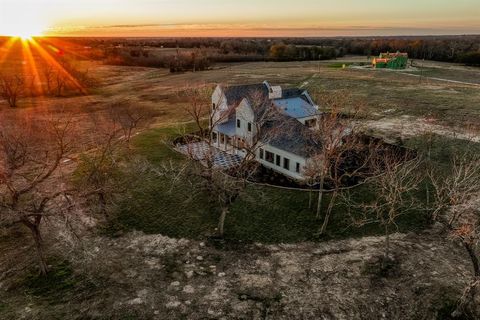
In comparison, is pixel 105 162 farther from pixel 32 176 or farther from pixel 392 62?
pixel 392 62

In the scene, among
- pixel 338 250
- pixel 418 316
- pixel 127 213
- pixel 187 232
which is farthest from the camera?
pixel 127 213

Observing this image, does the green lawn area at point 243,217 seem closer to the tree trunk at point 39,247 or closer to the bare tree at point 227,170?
the bare tree at point 227,170

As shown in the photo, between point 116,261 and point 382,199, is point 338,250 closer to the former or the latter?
point 382,199

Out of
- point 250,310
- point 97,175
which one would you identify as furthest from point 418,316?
point 97,175

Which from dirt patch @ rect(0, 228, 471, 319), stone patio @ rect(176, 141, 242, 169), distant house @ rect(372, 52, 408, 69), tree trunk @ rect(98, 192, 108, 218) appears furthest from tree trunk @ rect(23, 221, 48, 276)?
distant house @ rect(372, 52, 408, 69)

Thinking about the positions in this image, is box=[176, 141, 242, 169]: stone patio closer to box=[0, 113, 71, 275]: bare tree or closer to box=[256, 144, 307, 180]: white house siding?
box=[256, 144, 307, 180]: white house siding

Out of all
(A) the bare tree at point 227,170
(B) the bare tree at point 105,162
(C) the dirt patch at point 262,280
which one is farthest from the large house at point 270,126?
(B) the bare tree at point 105,162
